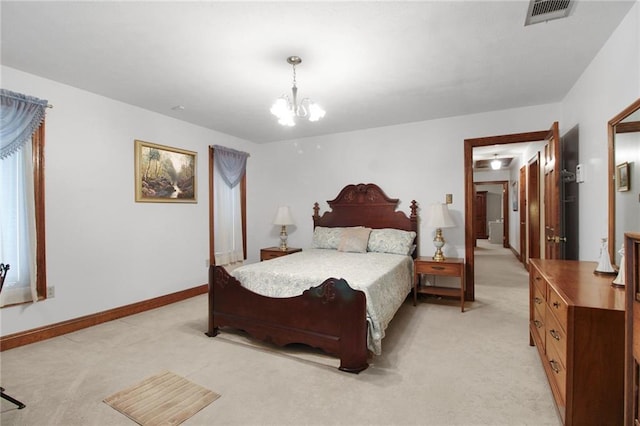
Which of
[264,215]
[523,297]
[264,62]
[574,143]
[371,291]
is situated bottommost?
[523,297]

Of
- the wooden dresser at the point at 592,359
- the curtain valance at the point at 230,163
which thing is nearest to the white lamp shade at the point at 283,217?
the curtain valance at the point at 230,163

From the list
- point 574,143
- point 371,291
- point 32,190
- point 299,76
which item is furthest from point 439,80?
point 32,190

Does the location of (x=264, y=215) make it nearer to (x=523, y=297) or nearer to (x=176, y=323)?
(x=176, y=323)

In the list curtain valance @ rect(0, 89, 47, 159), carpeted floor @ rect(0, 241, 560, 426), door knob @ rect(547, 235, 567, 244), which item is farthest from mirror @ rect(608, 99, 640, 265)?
curtain valance @ rect(0, 89, 47, 159)

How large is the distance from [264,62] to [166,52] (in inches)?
29.0

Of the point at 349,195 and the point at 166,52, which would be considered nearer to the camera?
the point at 166,52

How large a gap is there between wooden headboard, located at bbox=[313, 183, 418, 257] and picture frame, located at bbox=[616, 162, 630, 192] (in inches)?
91.1

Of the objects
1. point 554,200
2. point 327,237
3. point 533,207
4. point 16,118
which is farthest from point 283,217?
point 533,207

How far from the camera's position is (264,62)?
257 centimetres

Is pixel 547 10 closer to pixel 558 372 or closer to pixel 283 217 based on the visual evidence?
pixel 558 372

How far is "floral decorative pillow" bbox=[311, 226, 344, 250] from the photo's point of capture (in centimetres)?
451

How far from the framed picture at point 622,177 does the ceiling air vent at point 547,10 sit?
1031 millimetres

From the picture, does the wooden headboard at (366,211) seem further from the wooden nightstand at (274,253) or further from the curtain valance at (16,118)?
the curtain valance at (16,118)

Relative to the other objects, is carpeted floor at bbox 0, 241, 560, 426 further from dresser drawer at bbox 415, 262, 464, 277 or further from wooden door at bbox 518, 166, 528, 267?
wooden door at bbox 518, 166, 528, 267
